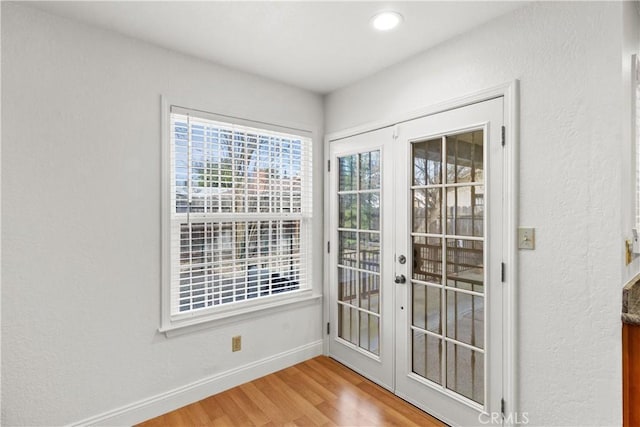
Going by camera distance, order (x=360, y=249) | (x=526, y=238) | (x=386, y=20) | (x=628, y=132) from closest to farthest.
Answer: (x=628, y=132) < (x=526, y=238) < (x=386, y=20) < (x=360, y=249)

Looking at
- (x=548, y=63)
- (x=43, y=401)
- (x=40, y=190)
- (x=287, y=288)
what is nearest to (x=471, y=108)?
(x=548, y=63)

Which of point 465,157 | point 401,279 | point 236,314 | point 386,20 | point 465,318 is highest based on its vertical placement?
point 386,20

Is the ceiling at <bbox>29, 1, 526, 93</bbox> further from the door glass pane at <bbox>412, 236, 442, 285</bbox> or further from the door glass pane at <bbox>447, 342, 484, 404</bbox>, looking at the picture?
the door glass pane at <bbox>447, 342, 484, 404</bbox>

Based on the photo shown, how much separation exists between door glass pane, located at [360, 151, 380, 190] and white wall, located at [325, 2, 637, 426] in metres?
0.93

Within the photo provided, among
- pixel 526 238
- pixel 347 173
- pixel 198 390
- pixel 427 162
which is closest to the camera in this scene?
pixel 526 238

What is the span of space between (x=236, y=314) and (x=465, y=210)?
1.83 m

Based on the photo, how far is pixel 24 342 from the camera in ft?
5.80

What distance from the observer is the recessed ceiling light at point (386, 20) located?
1829mm

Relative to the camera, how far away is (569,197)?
1614 millimetres

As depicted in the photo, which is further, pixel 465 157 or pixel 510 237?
pixel 465 157

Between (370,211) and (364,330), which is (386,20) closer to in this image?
(370,211)

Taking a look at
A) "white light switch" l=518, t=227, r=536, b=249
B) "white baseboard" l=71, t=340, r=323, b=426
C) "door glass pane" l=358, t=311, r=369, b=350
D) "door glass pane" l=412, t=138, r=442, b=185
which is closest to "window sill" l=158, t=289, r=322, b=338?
"white baseboard" l=71, t=340, r=323, b=426

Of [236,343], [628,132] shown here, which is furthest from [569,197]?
[236,343]

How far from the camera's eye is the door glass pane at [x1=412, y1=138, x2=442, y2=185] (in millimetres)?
2152
